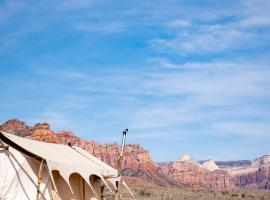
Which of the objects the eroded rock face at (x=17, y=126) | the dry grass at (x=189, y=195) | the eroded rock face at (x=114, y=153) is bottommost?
the dry grass at (x=189, y=195)

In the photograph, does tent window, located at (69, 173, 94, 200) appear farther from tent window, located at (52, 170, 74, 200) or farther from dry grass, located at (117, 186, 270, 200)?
dry grass, located at (117, 186, 270, 200)

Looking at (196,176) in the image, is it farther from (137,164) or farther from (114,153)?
(114,153)

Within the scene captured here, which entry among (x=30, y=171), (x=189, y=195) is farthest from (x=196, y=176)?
(x=30, y=171)

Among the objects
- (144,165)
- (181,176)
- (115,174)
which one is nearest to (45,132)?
(115,174)

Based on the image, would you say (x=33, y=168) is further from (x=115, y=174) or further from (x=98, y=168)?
(x=115, y=174)

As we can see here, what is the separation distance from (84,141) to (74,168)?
118 meters

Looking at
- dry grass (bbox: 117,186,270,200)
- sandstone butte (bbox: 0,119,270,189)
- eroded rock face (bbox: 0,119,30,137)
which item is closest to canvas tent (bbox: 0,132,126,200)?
dry grass (bbox: 117,186,270,200)

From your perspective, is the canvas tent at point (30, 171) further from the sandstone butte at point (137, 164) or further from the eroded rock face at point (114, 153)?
the eroded rock face at point (114, 153)

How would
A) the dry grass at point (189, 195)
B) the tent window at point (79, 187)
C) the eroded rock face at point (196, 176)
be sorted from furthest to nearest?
the eroded rock face at point (196, 176)
the dry grass at point (189, 195)
the tent window at point (79, 187)

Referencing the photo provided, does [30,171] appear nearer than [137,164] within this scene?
Yes

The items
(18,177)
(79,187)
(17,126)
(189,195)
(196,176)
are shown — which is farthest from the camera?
(196,176)

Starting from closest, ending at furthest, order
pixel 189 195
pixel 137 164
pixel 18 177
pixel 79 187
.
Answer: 1. pixel 18 177
2. pixel 79 187
3. pixel 189 195
4. pixel 137 164

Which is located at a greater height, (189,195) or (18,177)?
(189,195)

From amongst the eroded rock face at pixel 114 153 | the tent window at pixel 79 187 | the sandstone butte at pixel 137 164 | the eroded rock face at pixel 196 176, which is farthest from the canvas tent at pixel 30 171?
the eroded rock face at pixel 196 176
